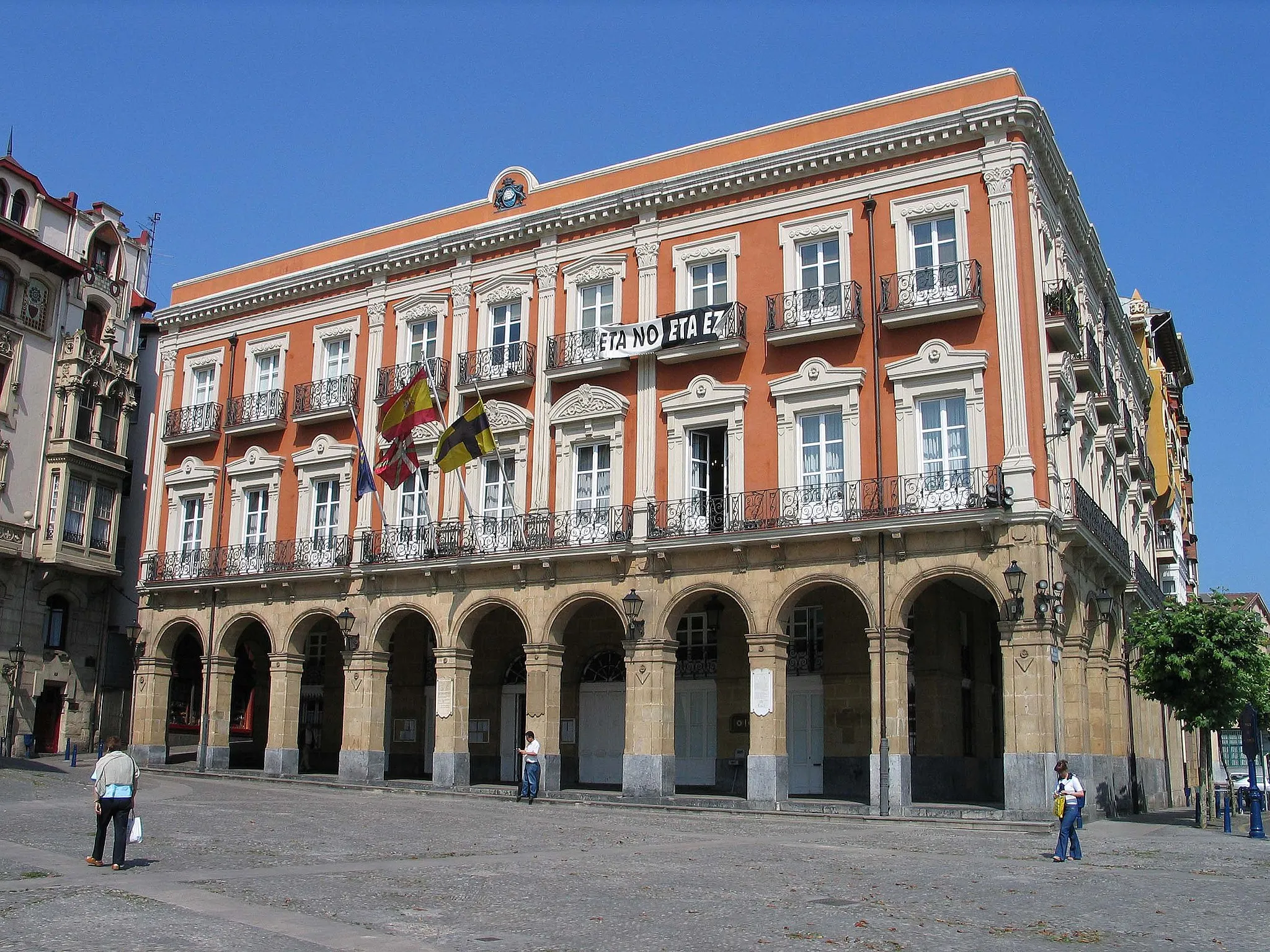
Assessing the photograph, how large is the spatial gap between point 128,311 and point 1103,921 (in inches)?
1604

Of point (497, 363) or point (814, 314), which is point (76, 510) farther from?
point (814, 314)

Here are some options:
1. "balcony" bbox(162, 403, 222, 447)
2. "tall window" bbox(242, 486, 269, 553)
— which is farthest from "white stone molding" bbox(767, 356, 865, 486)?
"balcony" bbox(162, 403, 222, 447)

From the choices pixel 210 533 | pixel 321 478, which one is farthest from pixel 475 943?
pixel 210 533

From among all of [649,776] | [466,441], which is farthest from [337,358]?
[649,776]

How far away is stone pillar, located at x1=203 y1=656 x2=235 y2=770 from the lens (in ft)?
112

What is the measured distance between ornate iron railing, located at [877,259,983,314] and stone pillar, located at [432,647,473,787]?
13.4m

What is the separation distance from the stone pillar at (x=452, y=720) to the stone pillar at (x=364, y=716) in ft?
6.04

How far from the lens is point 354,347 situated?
34.0 metres

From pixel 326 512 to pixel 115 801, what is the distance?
68.4 ft

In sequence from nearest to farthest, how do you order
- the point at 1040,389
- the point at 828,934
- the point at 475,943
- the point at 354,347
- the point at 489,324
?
the point at 475,943
the point at 828,934
the point at 1040,389
the point at 489,324
the point at 354,347

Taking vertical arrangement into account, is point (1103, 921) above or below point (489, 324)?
below

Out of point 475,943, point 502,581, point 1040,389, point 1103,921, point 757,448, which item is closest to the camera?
point 475,943

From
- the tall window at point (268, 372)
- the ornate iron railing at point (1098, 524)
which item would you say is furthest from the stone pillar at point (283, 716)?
the ornate iron railing at point (1098, 524)

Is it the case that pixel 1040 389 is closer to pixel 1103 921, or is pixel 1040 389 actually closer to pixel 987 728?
pixel 987 728
